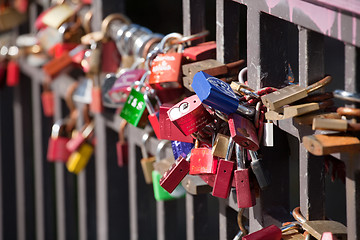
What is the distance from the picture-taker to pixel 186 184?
61.7 inches

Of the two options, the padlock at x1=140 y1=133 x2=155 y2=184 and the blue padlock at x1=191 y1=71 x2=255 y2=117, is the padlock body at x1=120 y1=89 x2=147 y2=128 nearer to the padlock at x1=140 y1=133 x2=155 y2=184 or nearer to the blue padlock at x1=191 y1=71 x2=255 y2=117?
the padlock at x1=140 y1=133 x2=155 y2=184

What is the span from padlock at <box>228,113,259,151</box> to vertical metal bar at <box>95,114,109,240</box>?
1.03 m

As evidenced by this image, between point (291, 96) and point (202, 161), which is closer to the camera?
point (291, 96)

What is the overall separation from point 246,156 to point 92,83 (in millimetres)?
1036

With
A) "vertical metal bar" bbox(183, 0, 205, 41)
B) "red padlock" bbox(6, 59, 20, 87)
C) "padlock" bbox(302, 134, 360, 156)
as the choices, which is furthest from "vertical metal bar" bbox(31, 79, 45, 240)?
"padlock" bbox(302, 134, 360, 156)

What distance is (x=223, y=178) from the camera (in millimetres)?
1337

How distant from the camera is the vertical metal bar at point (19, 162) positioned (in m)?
3.21

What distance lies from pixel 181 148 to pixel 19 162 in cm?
186

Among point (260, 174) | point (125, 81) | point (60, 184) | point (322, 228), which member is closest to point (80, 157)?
point (60, 184)

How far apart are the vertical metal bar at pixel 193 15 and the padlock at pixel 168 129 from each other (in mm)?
266

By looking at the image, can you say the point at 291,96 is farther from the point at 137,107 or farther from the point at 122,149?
the point at 122,149

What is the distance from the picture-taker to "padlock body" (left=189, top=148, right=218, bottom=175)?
137 cm

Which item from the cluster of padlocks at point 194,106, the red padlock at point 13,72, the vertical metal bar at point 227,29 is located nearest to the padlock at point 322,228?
the cluster of padlocks at point 194,106

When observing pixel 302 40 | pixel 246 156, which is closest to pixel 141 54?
pixel 246 156
